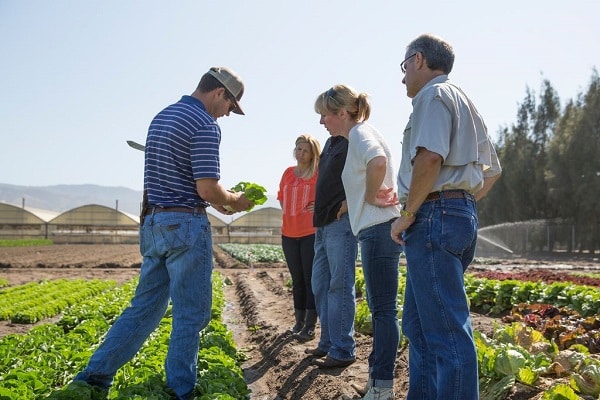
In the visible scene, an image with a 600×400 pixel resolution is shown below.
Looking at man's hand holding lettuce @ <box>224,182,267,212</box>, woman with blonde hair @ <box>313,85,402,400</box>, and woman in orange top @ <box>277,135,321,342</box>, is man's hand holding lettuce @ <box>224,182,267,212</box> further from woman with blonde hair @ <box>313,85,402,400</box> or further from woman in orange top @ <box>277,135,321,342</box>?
woman in orange top @ <box>277,135,321,342</box>

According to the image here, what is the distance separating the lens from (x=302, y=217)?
5.88 meters

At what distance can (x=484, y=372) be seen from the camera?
13.0ft

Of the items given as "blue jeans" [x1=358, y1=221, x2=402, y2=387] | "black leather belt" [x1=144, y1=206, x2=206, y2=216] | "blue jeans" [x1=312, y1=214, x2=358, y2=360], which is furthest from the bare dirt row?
"black leather belt" [x1=144, y1=206, x2=206, y2=216]

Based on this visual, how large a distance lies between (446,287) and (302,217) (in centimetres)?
322

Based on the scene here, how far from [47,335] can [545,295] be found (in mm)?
6488

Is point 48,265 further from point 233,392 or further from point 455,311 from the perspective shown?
point 455,311

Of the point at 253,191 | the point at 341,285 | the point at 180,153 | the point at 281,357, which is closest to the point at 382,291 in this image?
the point at 341,285

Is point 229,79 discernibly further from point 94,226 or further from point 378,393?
point 94,226

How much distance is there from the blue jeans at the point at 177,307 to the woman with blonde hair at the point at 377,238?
1.01 meters

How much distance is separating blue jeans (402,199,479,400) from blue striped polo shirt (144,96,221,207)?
4.24ft

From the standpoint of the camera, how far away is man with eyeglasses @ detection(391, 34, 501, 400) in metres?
2.71

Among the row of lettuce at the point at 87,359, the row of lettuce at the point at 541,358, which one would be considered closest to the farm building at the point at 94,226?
the row of lettuce at the point at 87,359

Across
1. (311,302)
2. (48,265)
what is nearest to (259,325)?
(311,302)

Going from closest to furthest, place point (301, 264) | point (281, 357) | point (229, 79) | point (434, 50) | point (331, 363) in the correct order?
point (434, 50) → point (229, 79) → point (331, 363) → point (281, 357) → point (301, 264)
